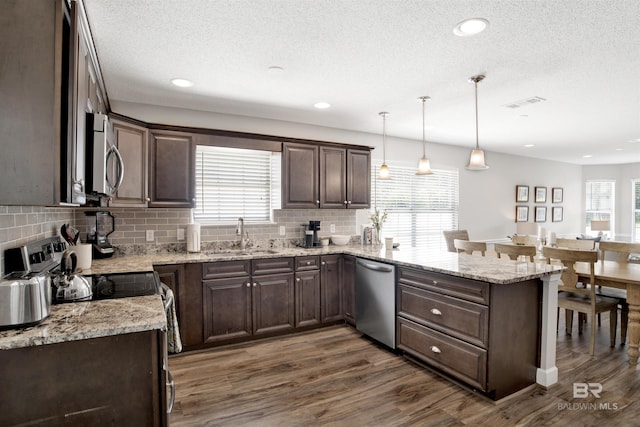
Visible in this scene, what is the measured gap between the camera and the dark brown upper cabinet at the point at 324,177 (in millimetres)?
4188

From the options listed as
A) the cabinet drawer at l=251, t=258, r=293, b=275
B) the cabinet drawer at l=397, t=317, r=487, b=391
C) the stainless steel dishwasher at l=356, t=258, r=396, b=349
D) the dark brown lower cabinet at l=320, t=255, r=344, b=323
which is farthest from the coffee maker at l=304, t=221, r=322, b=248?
the cabinet drawer at l=397, t=317, r=487, b=391

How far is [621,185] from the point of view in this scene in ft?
28.2

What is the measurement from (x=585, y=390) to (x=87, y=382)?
323 cm

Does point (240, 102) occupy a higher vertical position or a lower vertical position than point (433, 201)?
higher

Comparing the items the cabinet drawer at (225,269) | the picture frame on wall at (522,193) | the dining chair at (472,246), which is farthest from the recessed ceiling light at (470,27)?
the picture frame on wall at (522,193)

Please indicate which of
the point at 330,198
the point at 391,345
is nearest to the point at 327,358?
the point at 391,345

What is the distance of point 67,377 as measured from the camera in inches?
54.7

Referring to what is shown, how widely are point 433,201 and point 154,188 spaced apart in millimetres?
4354

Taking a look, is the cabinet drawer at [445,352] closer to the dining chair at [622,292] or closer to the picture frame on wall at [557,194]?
the dining chair at [622,292]

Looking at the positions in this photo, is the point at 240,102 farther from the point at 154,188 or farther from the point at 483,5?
the point at 483,5

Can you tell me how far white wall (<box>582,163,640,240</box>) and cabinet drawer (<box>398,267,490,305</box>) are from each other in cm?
800

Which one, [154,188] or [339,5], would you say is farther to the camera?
[154,188]

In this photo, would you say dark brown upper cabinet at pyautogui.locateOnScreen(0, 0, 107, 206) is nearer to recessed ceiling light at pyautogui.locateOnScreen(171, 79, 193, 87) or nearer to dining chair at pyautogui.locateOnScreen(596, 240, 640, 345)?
recessed ceiling light at pyautogui.locateOnScreen(171, 79, 193, 87)

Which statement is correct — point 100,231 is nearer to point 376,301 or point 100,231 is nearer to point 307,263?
point 307,263
